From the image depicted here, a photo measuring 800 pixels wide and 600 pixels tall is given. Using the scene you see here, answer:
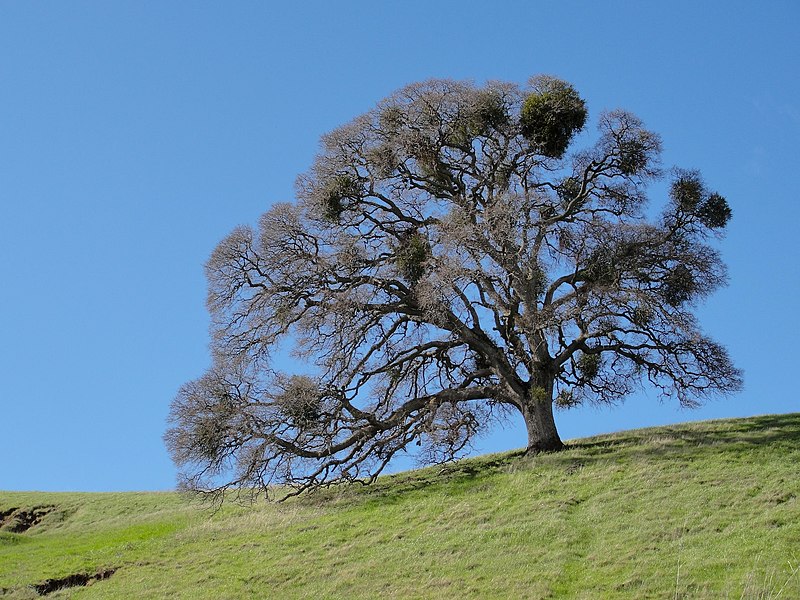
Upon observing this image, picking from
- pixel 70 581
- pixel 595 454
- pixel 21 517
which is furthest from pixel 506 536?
pixel 21 517

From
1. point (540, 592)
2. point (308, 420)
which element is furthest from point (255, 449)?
point (540, 592)

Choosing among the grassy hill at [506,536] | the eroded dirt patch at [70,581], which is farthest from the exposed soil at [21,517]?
the eroded dirt patch at [70,581]

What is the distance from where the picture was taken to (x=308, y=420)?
2389cm

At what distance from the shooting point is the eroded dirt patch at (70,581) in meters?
19.4

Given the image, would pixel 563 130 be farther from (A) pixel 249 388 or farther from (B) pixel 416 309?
(A) pixel 249 388

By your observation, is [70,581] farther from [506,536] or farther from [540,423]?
[540,423]

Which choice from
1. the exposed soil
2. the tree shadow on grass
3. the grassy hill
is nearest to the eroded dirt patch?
the grassy hill

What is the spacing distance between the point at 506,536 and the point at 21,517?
19.6m

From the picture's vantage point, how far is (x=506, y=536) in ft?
58.2

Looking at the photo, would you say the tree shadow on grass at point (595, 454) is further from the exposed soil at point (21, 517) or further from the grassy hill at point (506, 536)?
the exposed soil at point (21, 517)

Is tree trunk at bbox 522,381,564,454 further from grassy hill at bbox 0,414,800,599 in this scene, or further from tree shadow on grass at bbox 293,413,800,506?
grassy hill at bbox 0,414,800,599

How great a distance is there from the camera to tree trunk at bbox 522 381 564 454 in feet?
81.6

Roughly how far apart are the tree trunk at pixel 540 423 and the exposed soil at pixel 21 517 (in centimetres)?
1653

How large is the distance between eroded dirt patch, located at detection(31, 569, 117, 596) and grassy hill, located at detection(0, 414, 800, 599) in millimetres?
35
